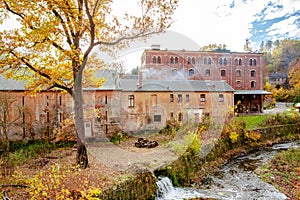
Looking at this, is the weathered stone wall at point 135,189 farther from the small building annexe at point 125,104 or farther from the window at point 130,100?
the window at point 130,100

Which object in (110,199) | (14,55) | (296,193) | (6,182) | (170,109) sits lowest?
(296,193)

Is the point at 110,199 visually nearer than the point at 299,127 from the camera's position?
Yes

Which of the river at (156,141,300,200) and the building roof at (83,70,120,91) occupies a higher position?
the building roof at (83,70,120,91)

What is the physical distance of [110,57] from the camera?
1106cm

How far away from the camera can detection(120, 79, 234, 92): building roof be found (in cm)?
2090

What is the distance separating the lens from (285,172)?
1302 cm

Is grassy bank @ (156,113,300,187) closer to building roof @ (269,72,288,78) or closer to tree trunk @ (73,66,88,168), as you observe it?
tree trunk @ (73,66,88,168)

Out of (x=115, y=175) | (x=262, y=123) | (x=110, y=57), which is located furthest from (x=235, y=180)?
(x=262, y=123)

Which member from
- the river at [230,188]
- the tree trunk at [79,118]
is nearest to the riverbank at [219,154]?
the river at [230,188]

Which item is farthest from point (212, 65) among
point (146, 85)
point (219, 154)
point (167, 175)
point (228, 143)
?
point (167, 175)

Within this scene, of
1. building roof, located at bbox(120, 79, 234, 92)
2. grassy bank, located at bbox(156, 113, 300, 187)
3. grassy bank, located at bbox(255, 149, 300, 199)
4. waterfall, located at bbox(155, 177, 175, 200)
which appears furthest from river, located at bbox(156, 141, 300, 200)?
building roof, located at bbox(120, 79, 234, 92)

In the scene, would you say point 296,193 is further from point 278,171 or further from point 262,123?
point 262,123

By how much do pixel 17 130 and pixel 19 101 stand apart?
1.89 m

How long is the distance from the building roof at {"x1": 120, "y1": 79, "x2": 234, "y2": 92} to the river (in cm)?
971
